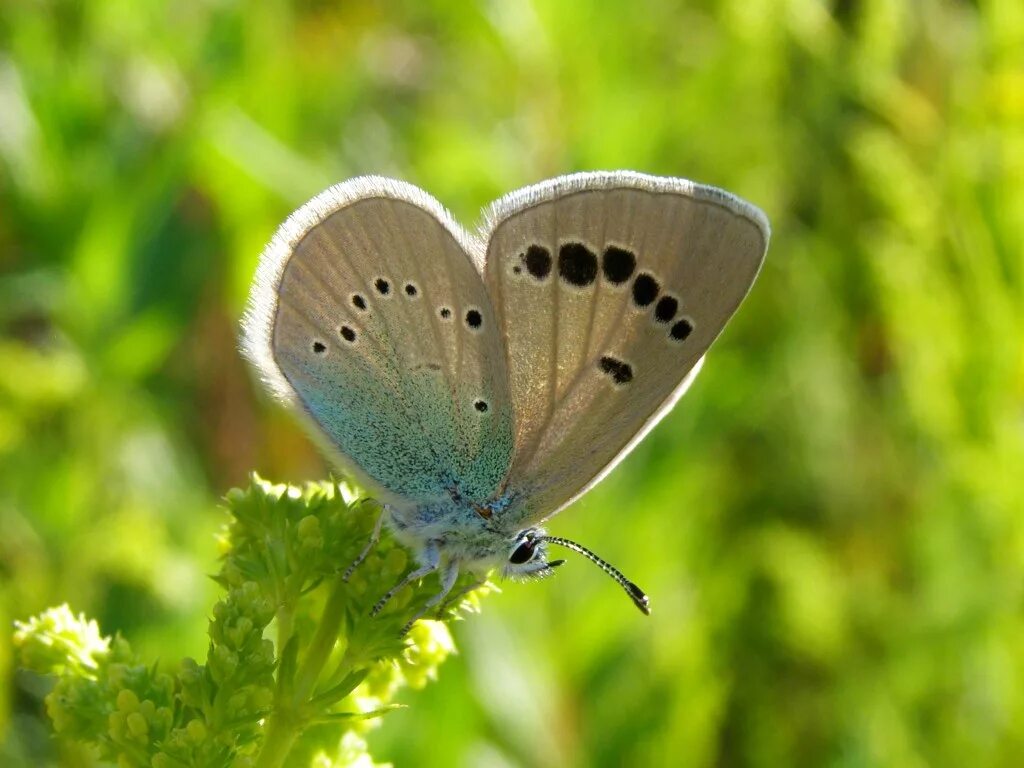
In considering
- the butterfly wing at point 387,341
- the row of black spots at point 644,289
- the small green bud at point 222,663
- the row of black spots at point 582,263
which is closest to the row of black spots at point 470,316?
the butterfly wing at point 387,341

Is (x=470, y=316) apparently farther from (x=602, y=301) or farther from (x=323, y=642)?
(x=323, y=642)

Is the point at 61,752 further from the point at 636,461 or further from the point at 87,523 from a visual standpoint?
the point at 636,461

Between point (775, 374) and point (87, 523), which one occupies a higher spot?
point (775, 374)

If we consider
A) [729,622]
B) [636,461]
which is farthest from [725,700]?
[636,461]

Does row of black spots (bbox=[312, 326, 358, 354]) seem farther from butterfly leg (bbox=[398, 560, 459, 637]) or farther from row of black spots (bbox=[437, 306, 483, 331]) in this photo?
butterfly leg (bbox=[398, 560, 459, 637])

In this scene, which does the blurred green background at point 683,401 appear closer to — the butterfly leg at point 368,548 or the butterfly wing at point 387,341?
the butterfly wing at point 387,341

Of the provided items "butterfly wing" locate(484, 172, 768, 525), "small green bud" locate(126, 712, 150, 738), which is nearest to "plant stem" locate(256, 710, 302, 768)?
"small green bud" locate(126, 712, 150, 738)
